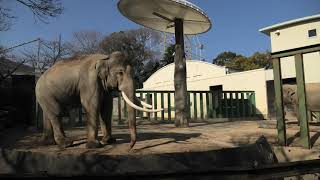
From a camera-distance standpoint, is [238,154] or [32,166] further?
[238,154]

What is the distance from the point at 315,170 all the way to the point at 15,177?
2.69m

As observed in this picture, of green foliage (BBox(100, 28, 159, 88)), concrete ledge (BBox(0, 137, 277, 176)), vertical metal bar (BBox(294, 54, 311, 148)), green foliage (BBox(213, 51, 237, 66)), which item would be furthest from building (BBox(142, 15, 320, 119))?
green foliage (BBox(213, 51, 237, 66))

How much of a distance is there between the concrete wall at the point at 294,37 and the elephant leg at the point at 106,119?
18203mm

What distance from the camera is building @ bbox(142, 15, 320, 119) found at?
23.4 metres

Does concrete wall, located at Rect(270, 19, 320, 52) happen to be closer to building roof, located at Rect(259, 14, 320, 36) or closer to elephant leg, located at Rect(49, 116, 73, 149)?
building roof, located at Rect(259, 14, 320, 36)

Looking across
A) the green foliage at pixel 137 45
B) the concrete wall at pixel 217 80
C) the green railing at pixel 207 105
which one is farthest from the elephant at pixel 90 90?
the green foliage at pixel 137 45

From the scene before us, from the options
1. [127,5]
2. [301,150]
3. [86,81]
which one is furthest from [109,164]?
[127,5]

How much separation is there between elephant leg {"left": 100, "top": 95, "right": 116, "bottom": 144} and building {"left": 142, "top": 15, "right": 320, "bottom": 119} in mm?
15046

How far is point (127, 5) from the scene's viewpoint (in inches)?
501

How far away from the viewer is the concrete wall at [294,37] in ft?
80.3

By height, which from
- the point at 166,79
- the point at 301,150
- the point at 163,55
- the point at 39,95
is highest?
the point at 163,55

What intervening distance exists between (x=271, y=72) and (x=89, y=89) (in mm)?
18463

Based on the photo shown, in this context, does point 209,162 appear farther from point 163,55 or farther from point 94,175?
point 163,55

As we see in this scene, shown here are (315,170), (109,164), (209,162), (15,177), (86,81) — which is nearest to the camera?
(15,177)
